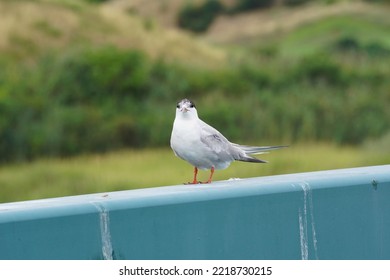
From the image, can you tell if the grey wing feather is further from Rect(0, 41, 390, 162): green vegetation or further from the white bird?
Rect(0, 41, 390, 162): green vegetation

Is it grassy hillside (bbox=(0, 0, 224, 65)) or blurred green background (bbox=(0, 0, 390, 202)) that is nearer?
Answer: blurred green background (bbox=(0, 0, 390, 202))

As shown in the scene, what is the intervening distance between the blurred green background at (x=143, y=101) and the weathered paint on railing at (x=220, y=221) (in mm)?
14794

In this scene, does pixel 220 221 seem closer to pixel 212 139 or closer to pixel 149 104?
pixel 212 139

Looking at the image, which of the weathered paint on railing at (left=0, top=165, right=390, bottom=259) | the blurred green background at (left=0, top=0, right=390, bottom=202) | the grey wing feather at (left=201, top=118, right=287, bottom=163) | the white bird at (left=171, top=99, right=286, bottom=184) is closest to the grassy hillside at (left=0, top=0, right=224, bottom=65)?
the blurred green background at (left=0, top=0, right=390, bottom=202)

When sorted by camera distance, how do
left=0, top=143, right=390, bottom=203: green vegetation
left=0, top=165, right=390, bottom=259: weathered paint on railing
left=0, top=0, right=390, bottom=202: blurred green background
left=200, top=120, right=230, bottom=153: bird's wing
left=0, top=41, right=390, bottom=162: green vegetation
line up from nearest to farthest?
left=0, top=165, right=390, bottom=259: weathered paint on railing < left=200, top=120, right=230, bottom=153: bird's wing < left=0, top=143, right=390, bottom=203: green vegetation < left=0, top=0, right=390, bottom=202: blurred green background < left=0, top=41, right=390, bottom=162: green vegetation

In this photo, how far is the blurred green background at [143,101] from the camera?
87.8ft

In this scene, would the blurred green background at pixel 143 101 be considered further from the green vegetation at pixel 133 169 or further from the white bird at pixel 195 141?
the white bird at pixel 195 141

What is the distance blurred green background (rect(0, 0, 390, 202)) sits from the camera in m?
26.8

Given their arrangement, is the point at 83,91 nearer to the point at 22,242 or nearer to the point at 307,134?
the point at 307,134

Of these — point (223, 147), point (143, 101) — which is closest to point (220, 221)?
point (223, 147)

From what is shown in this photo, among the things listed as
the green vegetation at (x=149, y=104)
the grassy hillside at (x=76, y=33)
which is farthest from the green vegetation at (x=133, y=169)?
the grassy hillside at (x=76, y=33)

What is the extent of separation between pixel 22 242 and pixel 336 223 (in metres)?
2.16

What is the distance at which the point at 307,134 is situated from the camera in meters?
31.9

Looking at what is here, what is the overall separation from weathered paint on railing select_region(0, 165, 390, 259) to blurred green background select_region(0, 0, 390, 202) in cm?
1479
